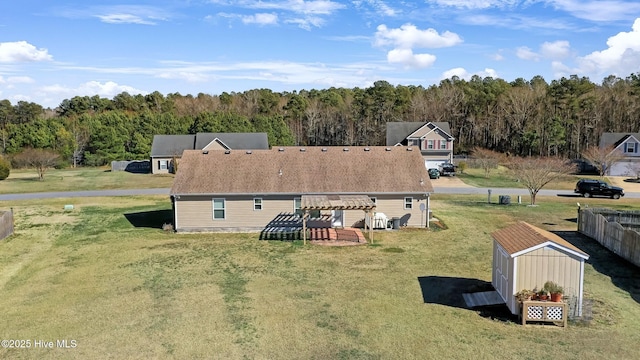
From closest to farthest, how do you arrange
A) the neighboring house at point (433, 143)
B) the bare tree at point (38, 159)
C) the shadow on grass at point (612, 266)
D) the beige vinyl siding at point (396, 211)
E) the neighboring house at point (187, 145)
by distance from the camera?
1. the shadow on grass at point (612, 266)
2. the beige vinyl siding at point (396, 211)
3. the bare tree at point (38, 159)
4. the neighboring house at point (433, 143)
5. the neighboring house at point (187, 145)

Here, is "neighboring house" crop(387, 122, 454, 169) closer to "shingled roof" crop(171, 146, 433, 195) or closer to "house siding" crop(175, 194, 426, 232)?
"shingled roof" crop(171, 146, 433, 195)

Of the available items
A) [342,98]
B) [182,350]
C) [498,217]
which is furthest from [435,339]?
[342,98]

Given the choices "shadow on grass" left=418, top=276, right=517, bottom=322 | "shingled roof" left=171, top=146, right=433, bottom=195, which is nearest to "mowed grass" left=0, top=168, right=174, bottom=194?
"shingled roof" left=171, top=146, right=433, bottom=195

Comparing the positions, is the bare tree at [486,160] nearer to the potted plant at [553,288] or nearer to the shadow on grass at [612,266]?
the shadow on grass at [612,266]

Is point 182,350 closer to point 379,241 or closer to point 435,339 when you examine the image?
point 435,339

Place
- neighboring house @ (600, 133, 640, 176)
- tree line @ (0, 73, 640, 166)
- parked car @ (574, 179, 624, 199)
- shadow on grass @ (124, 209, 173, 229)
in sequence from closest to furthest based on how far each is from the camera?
shadow on grass @ (124, 209, 173, 229)
parked car @ (574, 179, 624, 199)
neighboring house @ (600, 133, 640, 176)
tree line @ (0, 73, 640, 166)

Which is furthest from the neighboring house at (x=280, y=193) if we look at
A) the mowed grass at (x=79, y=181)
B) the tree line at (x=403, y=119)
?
the tree line at (x=403, y=119)
